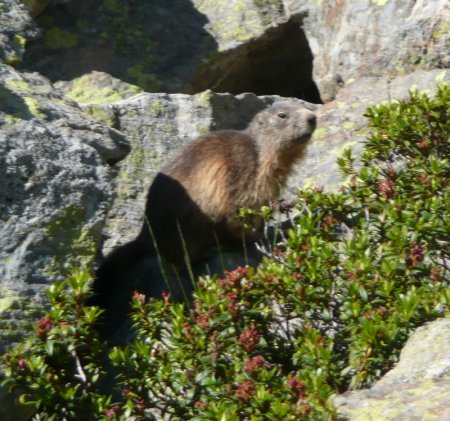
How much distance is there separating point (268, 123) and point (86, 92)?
1946mm

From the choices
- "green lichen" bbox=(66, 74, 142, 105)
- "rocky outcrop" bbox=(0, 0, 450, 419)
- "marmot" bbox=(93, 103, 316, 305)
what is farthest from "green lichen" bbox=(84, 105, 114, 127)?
"green lichen" bbox=(66, 74, 142, 105)

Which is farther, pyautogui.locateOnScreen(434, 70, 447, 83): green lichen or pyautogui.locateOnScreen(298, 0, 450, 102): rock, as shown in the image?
pyautogui.locateOnScreen(298, 0, 450, 102): rock

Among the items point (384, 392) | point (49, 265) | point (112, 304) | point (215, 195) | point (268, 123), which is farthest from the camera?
point (268, 123)

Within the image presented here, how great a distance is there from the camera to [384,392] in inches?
178

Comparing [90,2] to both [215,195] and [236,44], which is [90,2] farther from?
[215,195]

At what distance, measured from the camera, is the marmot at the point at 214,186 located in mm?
7688

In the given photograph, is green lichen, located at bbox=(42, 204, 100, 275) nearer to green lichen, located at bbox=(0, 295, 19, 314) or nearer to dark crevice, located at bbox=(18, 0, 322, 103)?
green lichen, located at bbox=(0, 295, 19, 314)

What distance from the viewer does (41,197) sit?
6.16 m

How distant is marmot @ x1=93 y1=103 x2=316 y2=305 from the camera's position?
769 centimetres

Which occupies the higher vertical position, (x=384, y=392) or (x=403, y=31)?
(x=403, y=31)

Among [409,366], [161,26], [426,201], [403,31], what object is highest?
[161,26]

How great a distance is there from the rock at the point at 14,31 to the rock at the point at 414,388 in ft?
12.9

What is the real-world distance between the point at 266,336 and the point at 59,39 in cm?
544

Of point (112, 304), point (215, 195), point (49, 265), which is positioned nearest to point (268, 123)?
point (215, 195)
